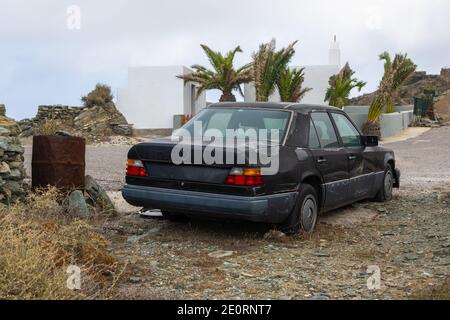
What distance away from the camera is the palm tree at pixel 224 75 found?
26.5 metres

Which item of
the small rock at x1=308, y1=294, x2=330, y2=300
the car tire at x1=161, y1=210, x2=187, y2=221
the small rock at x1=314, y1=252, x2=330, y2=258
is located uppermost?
the car tire at x1=161, y1=210, x2=187, y2=221

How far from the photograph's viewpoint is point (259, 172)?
5.71 metres

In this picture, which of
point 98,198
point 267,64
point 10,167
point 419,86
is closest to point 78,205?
point 98,198

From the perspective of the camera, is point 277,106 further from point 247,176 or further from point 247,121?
point 247,176

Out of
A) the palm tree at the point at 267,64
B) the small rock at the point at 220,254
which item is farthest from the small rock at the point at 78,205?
the palm tree at the point at 267,64

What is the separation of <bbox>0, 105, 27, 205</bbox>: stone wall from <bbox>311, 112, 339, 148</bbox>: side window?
372 centimetres

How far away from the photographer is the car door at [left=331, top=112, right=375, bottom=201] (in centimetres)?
747

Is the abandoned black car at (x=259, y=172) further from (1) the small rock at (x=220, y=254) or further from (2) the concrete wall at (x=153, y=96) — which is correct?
(2) the concrete wall at (x=153, y=96)

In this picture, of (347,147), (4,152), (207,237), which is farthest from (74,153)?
(347,147)

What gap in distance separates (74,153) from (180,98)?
21.5m

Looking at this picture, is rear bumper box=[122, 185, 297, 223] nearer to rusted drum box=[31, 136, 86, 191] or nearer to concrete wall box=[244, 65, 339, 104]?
rusted drum box=[31, 136, 86, 191]

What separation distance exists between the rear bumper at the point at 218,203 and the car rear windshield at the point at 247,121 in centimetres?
78

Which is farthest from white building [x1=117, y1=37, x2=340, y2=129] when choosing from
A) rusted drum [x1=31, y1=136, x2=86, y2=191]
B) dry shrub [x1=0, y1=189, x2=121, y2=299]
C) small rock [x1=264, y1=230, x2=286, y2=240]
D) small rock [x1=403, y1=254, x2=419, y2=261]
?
small rock [x1=403, y1=254, x2=419, y2=261]

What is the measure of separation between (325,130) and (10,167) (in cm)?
397
